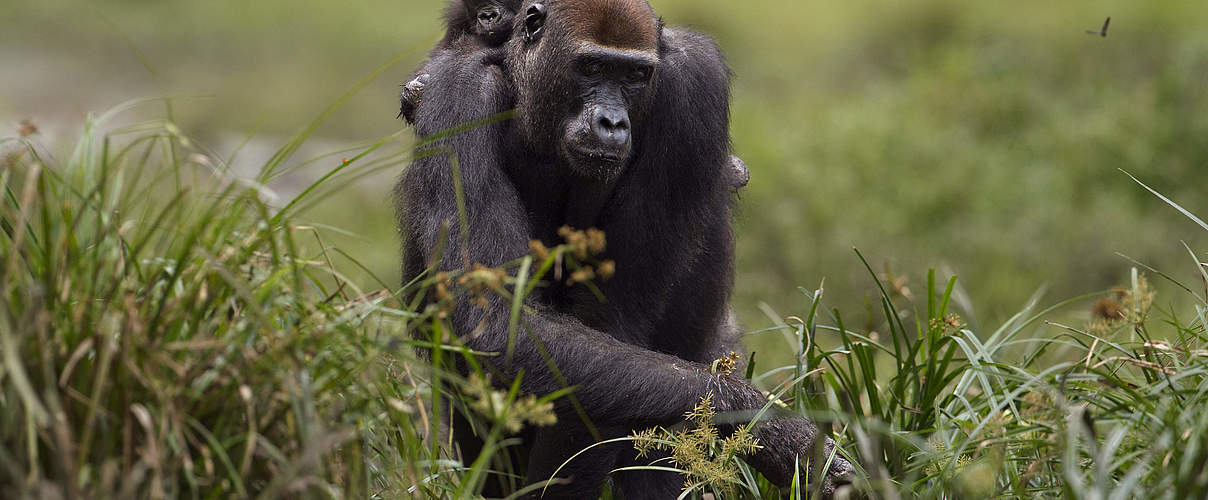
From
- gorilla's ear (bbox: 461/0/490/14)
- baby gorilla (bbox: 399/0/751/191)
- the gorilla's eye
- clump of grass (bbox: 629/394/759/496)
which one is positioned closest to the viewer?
clump of grass (bbox: 629/394/759/496)

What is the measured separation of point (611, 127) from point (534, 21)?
60 cm

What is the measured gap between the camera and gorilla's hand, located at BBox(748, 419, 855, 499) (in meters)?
3.64

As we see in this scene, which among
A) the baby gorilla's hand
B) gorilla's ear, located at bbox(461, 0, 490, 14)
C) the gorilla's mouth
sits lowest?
the gorilla's mouth

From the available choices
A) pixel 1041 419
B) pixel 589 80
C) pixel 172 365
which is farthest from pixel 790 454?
pixel 172 365

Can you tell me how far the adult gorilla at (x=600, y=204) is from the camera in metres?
3.76

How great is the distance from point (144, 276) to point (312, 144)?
1372 centimetres

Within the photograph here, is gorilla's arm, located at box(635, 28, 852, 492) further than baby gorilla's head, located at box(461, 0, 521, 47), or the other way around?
baby gorilla's head, located at box(461, 0, 521, 47)

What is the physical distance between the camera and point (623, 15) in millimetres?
4180

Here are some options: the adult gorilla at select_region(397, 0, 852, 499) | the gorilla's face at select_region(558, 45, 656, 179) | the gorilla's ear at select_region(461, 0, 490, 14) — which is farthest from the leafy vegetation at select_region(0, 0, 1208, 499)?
the gorilla's ear at select_region(461, 0, 490, 14)

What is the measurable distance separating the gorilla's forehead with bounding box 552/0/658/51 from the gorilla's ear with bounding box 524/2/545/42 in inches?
2.8

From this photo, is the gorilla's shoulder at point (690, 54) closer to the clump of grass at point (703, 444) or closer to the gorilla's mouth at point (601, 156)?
the gorilla's mouth at point (601, 156)

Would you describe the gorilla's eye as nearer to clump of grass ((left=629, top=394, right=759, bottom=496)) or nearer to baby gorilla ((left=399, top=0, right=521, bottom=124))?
baby gorilla ((left=399, top=0, right=521, bottom=124))

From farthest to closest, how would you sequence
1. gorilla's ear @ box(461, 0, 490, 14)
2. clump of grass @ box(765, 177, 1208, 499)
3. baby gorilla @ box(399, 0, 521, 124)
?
gorilla's ear @ box(461, 0, 490, 14)
baby gorilla @ box(399, 0, 521, 124)
clump of grass @ box(765, 177, 1208, 499)

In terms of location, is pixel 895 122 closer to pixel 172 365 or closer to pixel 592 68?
pixel 592 68
